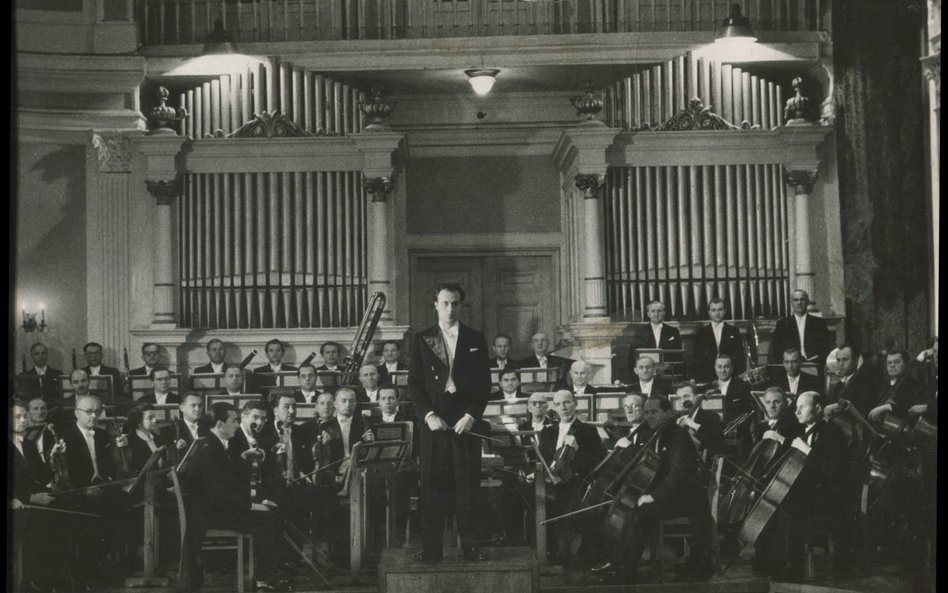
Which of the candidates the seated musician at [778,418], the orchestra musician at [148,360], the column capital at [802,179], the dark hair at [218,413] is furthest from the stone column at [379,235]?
the column capital at [802,179]

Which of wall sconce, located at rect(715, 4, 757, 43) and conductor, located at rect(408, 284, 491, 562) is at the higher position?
wall sconce, located at rect(715, 4, 757, 43)

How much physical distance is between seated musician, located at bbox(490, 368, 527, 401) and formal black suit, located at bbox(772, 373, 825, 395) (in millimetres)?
1439

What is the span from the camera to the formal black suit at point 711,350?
714 centimetres

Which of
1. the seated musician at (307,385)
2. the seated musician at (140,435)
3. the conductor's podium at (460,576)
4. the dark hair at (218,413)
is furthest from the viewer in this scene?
the seated musician at (307,385)

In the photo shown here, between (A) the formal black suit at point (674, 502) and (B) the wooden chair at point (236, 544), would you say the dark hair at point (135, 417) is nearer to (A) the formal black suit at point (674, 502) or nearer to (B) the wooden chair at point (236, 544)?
(B) the wooden chair at point (236, 544)

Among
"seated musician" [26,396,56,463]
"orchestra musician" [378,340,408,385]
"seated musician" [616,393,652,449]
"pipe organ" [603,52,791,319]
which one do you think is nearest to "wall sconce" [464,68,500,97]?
"pipe organ" [603,52,791,319]

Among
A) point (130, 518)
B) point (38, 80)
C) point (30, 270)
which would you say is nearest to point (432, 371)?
point (130, 518)

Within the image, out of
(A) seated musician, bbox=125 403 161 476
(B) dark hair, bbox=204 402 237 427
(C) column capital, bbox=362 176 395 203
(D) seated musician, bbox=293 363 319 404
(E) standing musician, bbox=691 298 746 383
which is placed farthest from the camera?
(C) column capital, bbox=362 176 395 203

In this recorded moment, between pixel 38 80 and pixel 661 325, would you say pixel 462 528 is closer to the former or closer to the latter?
A: pixel 661 325

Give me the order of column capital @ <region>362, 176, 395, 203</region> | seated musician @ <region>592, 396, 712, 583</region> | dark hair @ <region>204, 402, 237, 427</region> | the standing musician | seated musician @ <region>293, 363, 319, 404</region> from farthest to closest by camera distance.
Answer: column capital @ <region>362, 176, 395, 203</region> < the standing musician < seated musician @ <region>293, 363, 319, 404</region> < dark hair @ <region>204, 402, 237, 427</region> < seated musician @ <region>592, 396, 712, 583</region>

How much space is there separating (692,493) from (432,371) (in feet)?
5.05

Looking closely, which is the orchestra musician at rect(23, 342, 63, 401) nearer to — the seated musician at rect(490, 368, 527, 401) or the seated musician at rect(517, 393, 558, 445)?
the seated musician at rect(490, 368, 527, 401)

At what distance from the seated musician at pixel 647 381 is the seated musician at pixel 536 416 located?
0.49m

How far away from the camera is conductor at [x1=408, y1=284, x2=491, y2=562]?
6766mm
